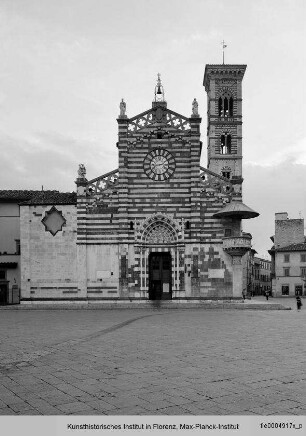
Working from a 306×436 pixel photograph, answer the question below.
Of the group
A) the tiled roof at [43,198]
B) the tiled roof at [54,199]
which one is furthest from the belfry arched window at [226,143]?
the tiled roof at [54,199]

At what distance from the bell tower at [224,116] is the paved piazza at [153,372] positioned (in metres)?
45.6

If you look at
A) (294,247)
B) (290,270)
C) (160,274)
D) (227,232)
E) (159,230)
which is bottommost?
(290,270)

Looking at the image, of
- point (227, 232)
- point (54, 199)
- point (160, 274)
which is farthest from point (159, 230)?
point (54, 199)

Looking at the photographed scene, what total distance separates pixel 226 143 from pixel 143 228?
97.8 feet

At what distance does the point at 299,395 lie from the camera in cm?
812

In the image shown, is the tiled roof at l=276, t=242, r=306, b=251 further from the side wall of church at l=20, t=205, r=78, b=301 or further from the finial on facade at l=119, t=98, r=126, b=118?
the side wall of church at l=20, t=205, r=78, b=301

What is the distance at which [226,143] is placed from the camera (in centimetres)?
Result: 6309

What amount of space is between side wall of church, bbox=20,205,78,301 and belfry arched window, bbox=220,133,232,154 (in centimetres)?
3113

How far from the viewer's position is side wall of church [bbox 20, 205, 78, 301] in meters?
36.2

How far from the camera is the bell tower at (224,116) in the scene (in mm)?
62375

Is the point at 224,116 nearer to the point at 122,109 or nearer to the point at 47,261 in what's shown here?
the point at 122,109

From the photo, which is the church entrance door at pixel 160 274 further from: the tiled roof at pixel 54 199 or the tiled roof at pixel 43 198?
the tiled roof at pixel 43 198

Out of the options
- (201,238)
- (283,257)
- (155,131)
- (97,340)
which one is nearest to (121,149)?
(155,131)

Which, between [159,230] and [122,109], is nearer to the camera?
[159,230]
